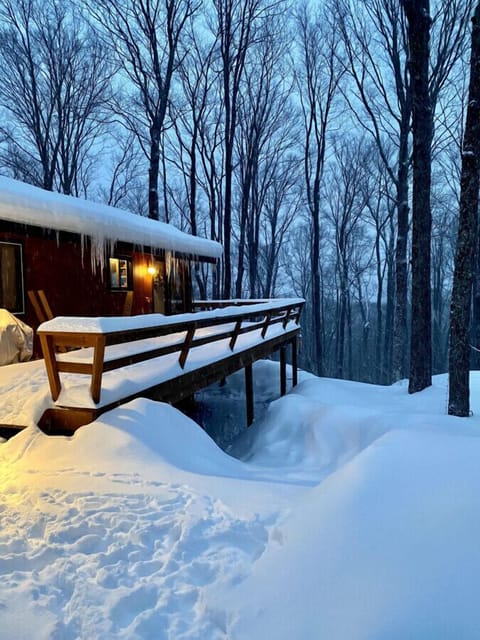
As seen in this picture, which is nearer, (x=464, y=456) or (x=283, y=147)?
(x=464, y=456)

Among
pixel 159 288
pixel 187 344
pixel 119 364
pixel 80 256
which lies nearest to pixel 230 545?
pixel 119 364

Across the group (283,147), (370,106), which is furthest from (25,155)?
(370,106)

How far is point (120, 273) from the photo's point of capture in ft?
33.8

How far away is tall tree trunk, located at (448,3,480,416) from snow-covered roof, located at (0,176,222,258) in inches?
237

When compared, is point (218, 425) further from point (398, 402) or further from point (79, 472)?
point (79, 472)

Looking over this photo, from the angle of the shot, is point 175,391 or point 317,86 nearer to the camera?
point 175,391

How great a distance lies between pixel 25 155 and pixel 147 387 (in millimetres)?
20564

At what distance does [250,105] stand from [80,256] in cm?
1465

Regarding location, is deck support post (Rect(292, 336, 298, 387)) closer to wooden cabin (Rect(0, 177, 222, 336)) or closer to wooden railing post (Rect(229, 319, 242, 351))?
wooden cabin (Rect(0, 177, 222, 336))

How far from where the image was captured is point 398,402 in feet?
24.5

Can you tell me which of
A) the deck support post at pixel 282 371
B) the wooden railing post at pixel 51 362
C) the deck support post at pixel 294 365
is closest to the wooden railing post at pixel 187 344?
the wooden railing post at pixel 51 362

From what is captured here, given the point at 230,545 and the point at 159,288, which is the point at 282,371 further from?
the point at 230,545

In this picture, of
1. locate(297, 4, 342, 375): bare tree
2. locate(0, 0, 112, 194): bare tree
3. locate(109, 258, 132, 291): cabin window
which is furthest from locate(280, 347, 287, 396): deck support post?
locate(0, 0, 112, 194): bare tree

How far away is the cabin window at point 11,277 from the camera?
7.21 meters
